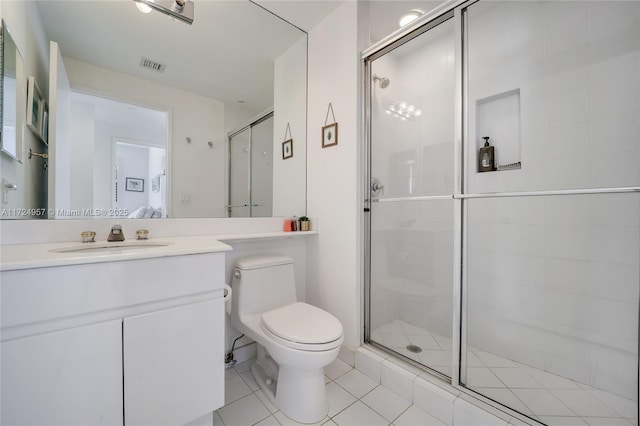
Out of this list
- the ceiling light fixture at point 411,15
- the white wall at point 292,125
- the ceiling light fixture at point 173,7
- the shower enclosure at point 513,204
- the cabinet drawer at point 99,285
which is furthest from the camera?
the white wall at point 292,125

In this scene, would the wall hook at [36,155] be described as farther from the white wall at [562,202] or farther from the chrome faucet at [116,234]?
the white wall at [562,202]

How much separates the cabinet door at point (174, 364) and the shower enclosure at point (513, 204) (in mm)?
1048

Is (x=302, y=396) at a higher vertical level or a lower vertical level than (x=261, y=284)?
lower

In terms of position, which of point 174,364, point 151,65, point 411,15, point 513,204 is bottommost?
point 174,364

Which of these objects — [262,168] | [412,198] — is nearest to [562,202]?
[412,198]

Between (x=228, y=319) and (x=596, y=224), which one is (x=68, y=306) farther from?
(x=596, y=224)

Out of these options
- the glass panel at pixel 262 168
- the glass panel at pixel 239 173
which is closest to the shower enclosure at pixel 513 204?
the glass panel at pixel 262 168

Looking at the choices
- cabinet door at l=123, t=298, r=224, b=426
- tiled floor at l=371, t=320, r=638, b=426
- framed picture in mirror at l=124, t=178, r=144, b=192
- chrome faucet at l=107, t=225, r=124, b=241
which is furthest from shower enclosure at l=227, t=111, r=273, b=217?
tiled floor at l=371, t=320, r=638, b=426

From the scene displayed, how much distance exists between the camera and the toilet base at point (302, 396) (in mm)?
1221

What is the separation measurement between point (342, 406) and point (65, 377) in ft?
3.82

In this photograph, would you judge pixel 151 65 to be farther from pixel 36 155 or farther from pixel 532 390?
pixel 532 390

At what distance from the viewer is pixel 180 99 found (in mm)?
1573

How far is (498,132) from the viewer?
5.53ft

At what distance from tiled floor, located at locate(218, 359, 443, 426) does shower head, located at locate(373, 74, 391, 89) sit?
6.33ft
